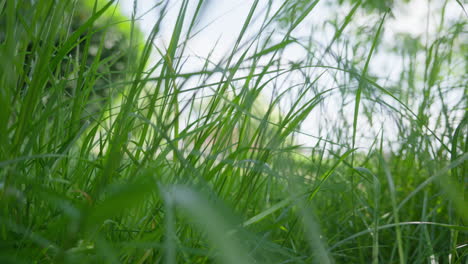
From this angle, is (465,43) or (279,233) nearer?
(279,233)

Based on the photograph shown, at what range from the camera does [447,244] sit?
754 mm

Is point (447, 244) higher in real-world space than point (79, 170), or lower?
lower

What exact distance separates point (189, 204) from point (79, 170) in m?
0.35

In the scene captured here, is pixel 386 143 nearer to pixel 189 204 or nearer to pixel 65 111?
pixel 65 111

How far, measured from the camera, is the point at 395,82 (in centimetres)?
133

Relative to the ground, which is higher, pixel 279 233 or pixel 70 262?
pixel 70 262

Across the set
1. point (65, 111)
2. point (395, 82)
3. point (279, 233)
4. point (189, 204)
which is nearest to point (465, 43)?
point (395, 82)

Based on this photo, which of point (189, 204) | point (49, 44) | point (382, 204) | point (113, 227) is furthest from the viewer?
point (382, 204)

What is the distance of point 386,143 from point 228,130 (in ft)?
2.45

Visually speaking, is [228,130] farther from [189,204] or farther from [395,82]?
[395,82]

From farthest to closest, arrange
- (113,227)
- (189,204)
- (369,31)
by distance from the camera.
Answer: (369,31), (113,227), (189,204)

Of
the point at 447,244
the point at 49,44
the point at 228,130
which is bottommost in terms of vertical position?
the point at 447,244

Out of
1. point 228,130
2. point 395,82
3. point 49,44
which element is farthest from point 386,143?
point 49,44

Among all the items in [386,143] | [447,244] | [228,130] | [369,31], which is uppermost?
[369,31]
